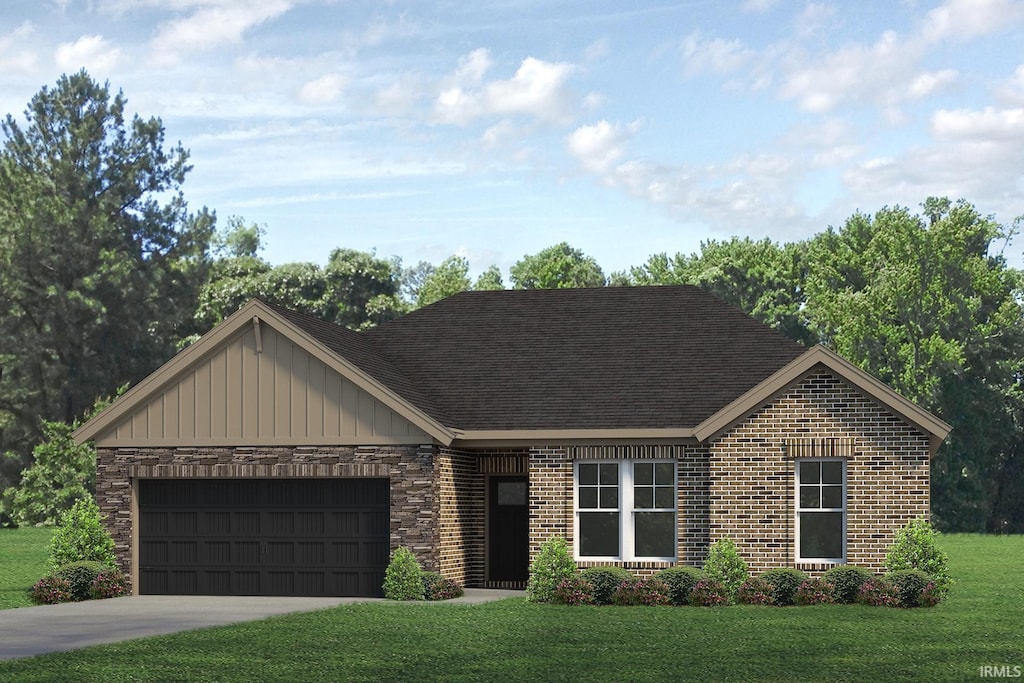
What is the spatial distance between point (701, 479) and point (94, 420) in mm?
11781

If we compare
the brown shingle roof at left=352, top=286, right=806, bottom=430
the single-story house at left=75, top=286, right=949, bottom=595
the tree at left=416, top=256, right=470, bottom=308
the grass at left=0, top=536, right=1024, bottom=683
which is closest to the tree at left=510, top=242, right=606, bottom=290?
the tree at left=416, top=256, right=470, bottom=308

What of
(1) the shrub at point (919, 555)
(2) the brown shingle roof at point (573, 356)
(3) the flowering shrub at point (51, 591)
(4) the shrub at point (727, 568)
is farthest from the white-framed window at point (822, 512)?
(3) the flowering shrub at point (51, 591)

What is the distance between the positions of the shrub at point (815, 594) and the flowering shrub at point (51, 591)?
13312mm

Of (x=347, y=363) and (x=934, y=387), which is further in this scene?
(x=934, y=387)

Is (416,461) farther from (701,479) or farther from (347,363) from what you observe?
(701,479)

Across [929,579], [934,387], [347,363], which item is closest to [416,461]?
[347,363]

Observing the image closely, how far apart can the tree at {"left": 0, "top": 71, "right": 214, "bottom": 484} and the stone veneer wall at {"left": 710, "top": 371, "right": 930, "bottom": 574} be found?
4617 cm

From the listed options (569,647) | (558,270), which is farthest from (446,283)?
(569,647)

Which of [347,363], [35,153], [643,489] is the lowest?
[643,489]

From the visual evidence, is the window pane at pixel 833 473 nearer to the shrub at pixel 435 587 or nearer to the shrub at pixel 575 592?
the shrub at pixel 575 592

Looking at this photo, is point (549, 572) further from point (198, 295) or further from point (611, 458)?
point (198, 295)

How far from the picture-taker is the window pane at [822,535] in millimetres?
27797

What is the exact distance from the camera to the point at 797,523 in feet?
91.0

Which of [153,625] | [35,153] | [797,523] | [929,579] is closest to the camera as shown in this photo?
[153,625]
